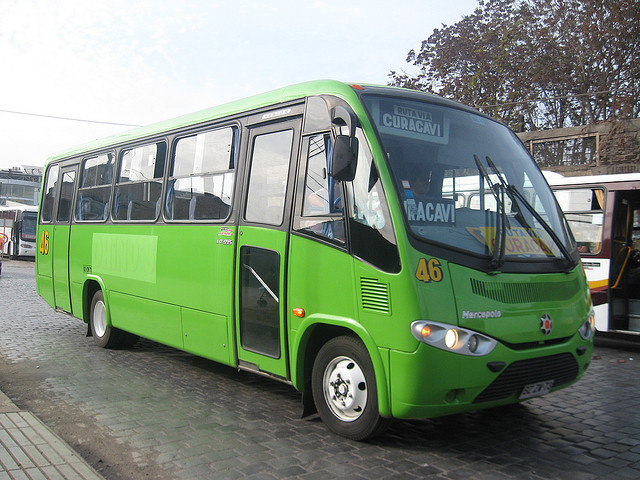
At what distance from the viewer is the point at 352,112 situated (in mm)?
4941

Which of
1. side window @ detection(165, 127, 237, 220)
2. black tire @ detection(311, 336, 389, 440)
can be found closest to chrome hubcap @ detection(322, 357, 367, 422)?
black tire @ detection(311, 336, 389, 440)

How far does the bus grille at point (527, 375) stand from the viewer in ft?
15.1

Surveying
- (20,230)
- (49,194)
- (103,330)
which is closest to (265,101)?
(103,330)

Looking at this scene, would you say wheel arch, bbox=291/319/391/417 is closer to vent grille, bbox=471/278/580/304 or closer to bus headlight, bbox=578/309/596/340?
vent grille, bbox=471/278/580/304

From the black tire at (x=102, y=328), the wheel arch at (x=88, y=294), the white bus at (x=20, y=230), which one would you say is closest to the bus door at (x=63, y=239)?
the wheel arch at (x=88, y=294)

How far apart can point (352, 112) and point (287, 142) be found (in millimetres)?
1011

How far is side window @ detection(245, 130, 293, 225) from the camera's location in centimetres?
573

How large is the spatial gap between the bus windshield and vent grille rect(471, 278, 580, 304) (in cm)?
20

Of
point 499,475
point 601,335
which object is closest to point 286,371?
point 499,475

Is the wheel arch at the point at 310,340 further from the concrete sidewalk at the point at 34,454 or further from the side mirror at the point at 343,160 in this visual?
the concrete sidewalk at the point at 34,454

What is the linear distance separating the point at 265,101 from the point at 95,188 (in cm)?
458

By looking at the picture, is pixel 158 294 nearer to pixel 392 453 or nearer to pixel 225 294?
pixel 225 294

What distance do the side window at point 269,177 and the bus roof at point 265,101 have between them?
0.37 metres

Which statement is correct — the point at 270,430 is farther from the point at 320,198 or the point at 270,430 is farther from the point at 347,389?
the point at 320,198
